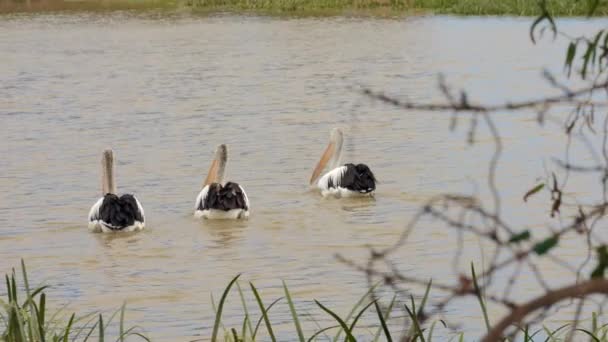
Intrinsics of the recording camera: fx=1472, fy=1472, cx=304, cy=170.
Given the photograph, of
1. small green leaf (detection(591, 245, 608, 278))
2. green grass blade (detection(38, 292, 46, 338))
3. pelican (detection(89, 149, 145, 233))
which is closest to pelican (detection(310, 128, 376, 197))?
pelican (detection(89, 149, 145, 233))

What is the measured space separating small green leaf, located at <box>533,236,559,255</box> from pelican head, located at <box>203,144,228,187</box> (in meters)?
10.3

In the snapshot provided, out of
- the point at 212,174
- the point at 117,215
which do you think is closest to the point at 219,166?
the point at 212,174

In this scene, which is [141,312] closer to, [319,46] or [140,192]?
[140,192]

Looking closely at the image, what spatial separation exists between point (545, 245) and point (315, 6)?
45.4 m

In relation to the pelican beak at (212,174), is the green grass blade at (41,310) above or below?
above

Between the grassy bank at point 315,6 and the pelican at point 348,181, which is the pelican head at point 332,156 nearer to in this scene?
the pelican at point 348,181

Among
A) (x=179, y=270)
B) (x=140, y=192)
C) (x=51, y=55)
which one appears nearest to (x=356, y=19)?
(x=51, y=55)

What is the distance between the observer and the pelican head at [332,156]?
43.9 ft

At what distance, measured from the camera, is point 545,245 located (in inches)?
88.3

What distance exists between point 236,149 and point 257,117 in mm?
3262

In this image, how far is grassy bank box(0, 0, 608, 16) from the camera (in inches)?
1542

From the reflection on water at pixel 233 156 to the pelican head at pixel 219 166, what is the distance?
33cm

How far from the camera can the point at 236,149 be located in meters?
15.9

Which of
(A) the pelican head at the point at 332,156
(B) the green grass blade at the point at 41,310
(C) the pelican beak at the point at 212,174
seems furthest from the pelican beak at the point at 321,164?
(B) the green grass blade at the point at 41,310
